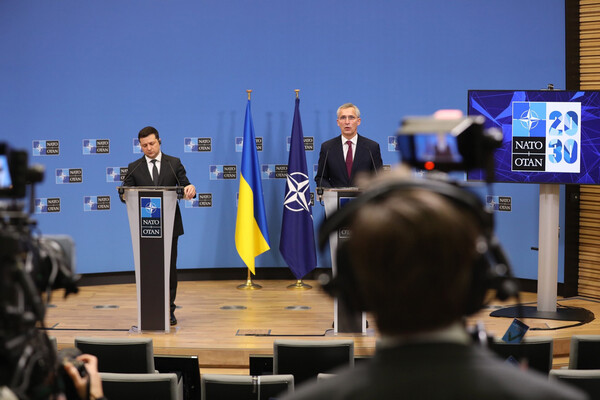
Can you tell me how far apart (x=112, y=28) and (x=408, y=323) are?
7.79m

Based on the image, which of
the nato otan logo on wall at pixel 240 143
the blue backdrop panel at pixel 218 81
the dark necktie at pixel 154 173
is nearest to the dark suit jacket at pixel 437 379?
the dark necktie at pixel 154 173

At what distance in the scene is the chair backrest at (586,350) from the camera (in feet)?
12.7

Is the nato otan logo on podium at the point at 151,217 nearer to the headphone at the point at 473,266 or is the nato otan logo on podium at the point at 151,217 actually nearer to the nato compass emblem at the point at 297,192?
the nato compass emblem at the point at 297,192

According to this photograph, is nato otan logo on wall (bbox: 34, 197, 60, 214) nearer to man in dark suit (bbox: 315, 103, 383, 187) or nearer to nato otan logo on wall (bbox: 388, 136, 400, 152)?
man in dark suit (bbox: 315, 103, 383, 187)

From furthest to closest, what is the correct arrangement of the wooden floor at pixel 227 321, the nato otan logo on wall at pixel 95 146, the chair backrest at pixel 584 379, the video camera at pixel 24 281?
the nato otan logo on wall at pixel 95 146 < the wooden floor at pixel 227 321 < the chair backrest at pixel 584 379 < the video camera at pixel 24 281

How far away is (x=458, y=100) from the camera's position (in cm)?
805

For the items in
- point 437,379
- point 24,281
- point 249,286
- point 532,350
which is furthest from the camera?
point 249,286

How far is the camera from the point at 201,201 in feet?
27.8

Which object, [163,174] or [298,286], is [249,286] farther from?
[163,174]

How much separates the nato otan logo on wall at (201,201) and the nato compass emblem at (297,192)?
104 cm

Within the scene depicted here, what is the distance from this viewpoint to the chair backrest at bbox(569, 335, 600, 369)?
3873 mm

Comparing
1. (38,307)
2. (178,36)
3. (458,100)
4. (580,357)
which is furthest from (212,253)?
(38,307)

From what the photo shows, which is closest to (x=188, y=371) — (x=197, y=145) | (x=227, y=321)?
(x=227, y=321)

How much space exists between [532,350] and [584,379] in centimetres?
72
